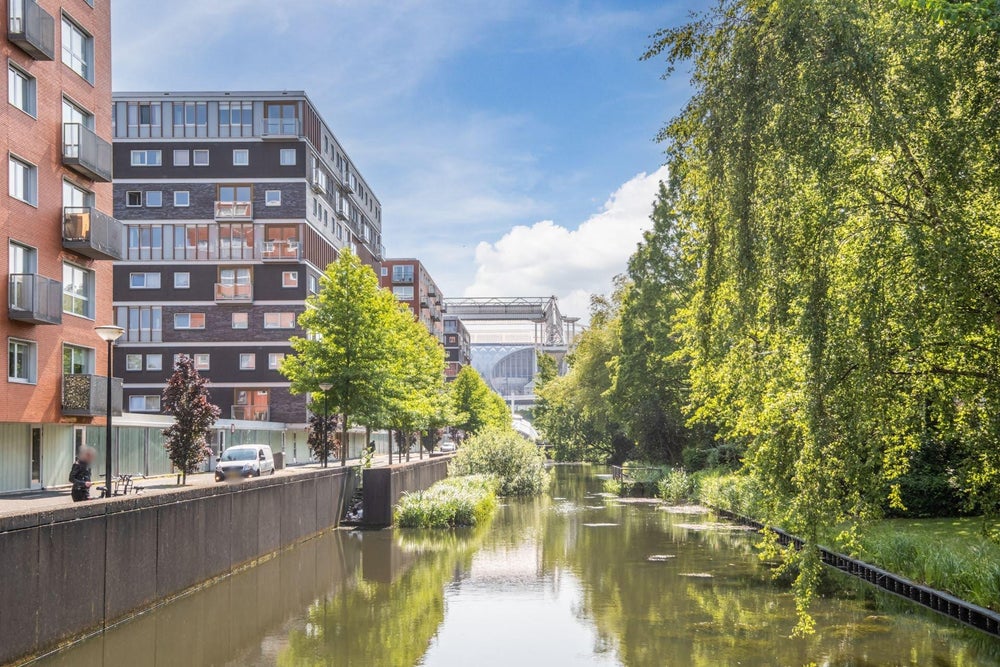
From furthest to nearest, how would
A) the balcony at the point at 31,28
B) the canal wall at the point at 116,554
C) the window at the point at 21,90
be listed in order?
the window at the point at 21,90, the balcony at the point at 31,28, the canal wall at the point at 116,554

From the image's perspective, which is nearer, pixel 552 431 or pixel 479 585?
pixel 479 585

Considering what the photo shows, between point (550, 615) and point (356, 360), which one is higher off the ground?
point (356, 360)

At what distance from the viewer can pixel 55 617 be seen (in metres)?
13.0

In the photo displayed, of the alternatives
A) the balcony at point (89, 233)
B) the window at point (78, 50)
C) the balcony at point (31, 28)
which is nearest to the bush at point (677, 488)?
the balcony at point (89, 233)

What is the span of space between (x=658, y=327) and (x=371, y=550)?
2584 cm

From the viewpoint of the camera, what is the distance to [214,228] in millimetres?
70375

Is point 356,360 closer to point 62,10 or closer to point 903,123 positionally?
point 62,10

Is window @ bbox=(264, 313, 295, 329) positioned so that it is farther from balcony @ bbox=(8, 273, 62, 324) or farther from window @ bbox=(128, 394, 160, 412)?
balcony @ bbox=(8, 273, 62, 324)

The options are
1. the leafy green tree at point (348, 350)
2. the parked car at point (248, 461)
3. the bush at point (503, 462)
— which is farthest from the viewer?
the bush at point (503, 462)

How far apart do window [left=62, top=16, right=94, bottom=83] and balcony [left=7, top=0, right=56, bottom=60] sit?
8.37 feet

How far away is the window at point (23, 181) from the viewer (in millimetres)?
30328

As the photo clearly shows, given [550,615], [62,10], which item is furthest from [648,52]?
[62,10]

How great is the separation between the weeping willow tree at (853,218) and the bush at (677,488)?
3288cm

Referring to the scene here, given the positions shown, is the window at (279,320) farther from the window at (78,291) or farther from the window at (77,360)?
the window at (78,291)
